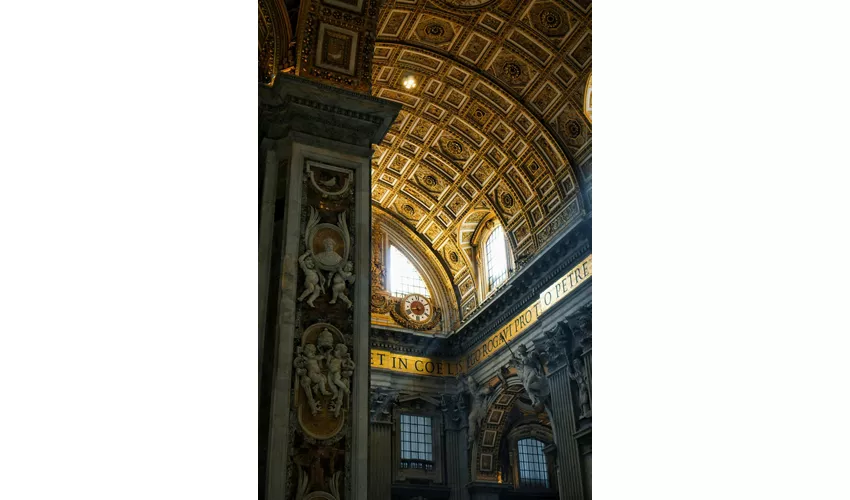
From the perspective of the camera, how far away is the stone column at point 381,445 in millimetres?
16844

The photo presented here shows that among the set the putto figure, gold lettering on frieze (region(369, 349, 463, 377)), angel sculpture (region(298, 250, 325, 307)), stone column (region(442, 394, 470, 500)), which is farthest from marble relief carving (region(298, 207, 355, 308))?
stone column (region(442, 394, 470, 500))

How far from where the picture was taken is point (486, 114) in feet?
53.9

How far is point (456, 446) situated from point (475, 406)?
3.72ft

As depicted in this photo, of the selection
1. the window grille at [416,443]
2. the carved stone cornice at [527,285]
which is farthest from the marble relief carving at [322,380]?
the window grille at [416,443]

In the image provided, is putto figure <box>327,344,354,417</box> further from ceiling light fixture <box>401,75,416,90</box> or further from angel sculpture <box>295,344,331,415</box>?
ceiling light fixture <box>401,75,416,90</box>

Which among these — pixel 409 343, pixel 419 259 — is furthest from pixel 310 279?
pixel 419 259

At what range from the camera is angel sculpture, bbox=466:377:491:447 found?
18156mm

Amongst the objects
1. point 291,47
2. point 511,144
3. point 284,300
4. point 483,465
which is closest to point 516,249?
point 511,144

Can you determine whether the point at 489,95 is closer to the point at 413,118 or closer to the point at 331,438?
the point at 413,118

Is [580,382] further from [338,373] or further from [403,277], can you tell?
[338,373]

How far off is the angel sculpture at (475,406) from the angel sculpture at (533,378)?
2.02 metres

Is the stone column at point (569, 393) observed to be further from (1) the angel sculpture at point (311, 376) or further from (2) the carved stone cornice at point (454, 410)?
(1) the angel sculpture at point (311, 376)

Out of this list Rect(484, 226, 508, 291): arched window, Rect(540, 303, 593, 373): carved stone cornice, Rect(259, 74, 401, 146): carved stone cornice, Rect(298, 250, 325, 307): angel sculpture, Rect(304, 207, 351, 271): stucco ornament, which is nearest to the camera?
Rect(298, 250, 325, 307): angel sculpture

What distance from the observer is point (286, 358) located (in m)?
6.97
